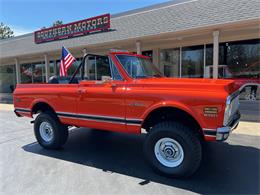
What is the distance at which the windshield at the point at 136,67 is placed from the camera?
4223 millimetres

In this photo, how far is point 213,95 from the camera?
10.3ft

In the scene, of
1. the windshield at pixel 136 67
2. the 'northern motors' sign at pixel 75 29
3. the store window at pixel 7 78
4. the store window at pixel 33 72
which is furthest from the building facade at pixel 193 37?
the store window at pixel 7 78

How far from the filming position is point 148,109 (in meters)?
3.61

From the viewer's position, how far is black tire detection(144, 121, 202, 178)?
3.33 m

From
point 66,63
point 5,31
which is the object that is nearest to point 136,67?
point 66,63

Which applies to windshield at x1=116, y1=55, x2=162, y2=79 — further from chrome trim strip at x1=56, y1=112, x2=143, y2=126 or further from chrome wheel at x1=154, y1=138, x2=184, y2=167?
chrome wheel at x1=154, y1=138, x2=184, y2=167

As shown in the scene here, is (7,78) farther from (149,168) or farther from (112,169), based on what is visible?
(149,168)

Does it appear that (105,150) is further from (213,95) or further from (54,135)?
(213,95)

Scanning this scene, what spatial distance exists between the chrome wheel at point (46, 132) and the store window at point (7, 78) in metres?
20.2

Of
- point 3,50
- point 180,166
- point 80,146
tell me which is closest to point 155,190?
point 180,166

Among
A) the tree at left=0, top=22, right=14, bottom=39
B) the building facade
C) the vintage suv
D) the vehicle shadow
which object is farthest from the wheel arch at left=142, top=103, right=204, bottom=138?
the tree at left=0, top=22, right=14, bottom=39

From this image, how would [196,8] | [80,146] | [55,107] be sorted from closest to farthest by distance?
[55,107], [80,146], [196,8]

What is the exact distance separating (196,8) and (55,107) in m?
7.30

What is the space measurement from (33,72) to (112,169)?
19.3m
